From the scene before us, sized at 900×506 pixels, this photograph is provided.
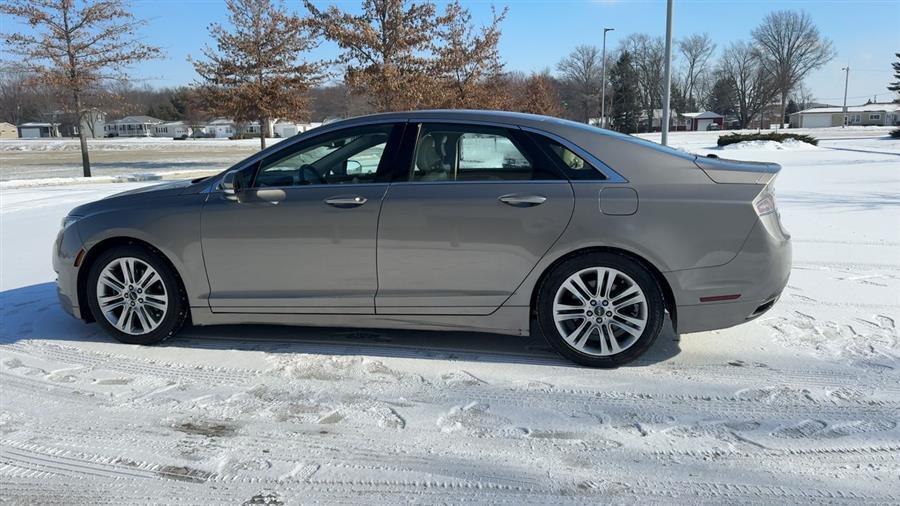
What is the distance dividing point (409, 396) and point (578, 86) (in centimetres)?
8184

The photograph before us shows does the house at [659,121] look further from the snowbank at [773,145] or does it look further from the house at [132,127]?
the house at [132,127]

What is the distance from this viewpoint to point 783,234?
402 centimetres

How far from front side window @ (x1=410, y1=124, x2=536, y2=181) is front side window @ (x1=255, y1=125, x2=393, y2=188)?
12.0 inches

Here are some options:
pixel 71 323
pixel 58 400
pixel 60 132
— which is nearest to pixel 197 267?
pixel 58 400

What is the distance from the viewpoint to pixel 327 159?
442 cm

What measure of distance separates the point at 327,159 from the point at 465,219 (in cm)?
110

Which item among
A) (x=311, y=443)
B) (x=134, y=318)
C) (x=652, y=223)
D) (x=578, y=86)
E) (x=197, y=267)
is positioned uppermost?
(x=578, y=86)

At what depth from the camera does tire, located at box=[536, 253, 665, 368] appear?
13.0 feet

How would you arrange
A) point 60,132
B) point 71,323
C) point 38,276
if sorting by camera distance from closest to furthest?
point 71,323
point 38,276
point 60,132

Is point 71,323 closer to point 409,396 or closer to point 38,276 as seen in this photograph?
point 38,276

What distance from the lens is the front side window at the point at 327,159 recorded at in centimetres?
436

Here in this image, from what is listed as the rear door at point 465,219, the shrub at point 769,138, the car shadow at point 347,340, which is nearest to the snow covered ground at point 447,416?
the car shadow at point 347,340

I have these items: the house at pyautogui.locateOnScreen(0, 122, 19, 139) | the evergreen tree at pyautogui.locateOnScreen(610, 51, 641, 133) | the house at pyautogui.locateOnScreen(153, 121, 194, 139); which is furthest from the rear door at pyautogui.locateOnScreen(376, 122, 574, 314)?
the house at pyautogui.locateOnScreen(0, 122, 19, 139)

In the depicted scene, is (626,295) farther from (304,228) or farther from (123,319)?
(123,319)
